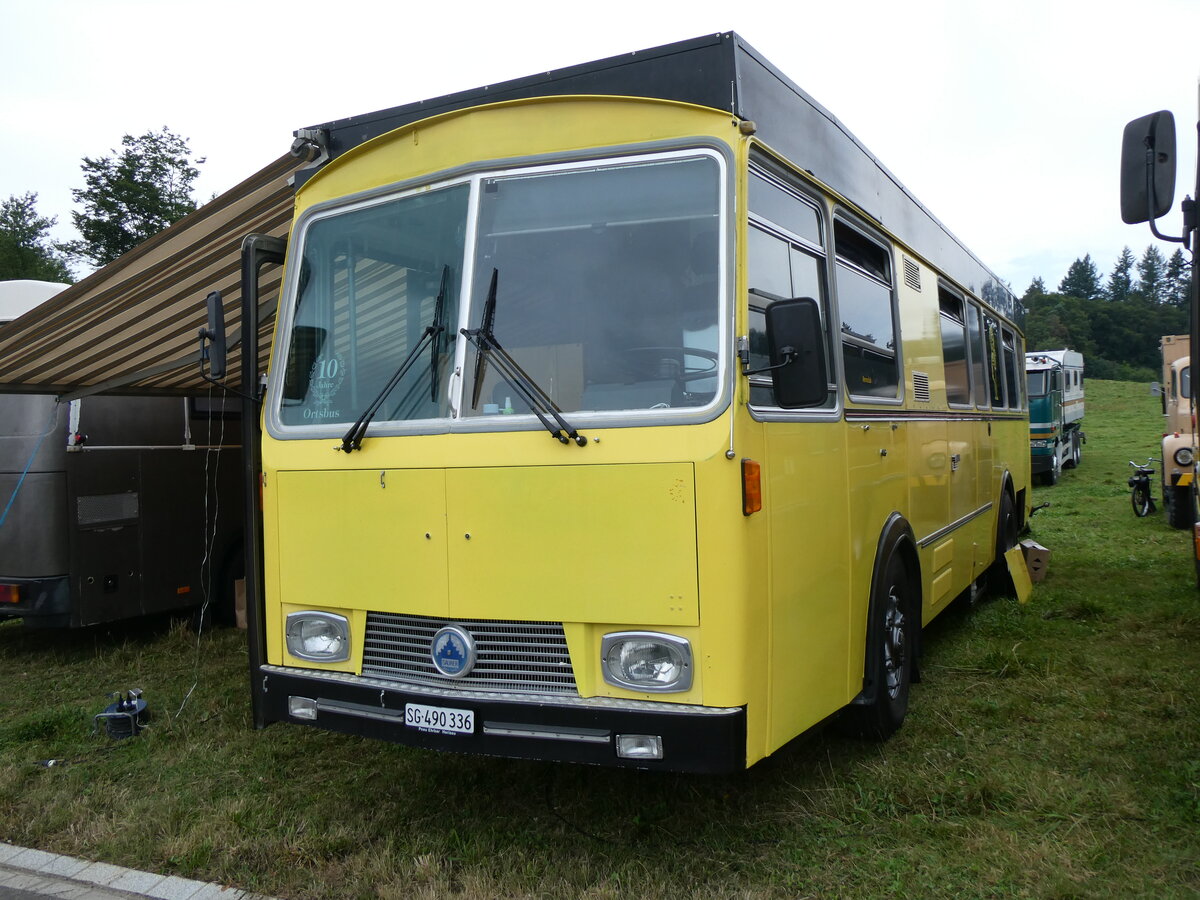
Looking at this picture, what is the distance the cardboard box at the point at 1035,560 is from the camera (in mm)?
9477

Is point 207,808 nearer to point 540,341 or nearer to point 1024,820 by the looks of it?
point 540,341

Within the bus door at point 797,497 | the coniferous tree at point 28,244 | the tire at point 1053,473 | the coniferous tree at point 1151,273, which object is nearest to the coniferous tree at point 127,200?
the coniferous tree at point 28,244

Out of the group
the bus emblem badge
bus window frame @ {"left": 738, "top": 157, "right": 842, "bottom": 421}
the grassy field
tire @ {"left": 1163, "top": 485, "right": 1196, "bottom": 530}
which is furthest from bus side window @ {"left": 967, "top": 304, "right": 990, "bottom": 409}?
the bus emblem badge

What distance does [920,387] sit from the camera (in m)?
6.03

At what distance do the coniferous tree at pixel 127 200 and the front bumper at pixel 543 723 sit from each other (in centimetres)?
3764

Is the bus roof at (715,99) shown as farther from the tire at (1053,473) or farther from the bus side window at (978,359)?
the tire at (1053,473)

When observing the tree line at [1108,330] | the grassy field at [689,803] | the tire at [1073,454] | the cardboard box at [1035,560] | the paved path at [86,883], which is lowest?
the paved path at [86,883]

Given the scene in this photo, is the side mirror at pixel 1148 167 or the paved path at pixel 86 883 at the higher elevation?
the side mirror at pixel 1148 167

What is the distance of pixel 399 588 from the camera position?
400cm

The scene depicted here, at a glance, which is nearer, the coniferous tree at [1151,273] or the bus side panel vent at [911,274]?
the bus side panel vent at [911,274]

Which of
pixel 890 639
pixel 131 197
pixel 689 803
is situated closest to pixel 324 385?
pixel 689 803

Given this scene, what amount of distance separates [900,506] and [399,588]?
2816mm

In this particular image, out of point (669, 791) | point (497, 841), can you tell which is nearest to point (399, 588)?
point (497, 841)

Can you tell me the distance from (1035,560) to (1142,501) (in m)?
6.36
